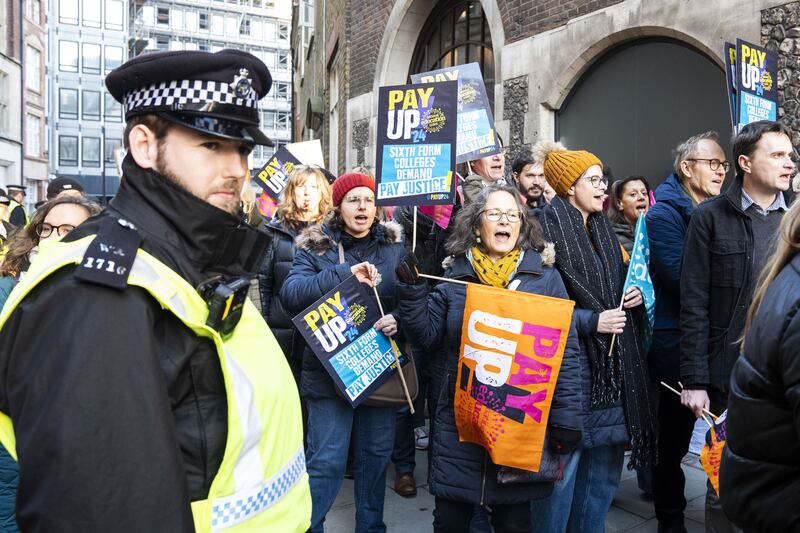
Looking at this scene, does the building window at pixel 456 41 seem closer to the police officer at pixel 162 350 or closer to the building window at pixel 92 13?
the police officer at pixel 162 350

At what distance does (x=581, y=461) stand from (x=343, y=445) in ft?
3.99

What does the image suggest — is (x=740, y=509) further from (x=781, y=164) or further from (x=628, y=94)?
(x=628, y=94)

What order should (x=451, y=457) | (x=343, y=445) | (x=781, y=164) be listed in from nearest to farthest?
(x=451, y=457) → (x=781, y=164) → (x=343, y=445)

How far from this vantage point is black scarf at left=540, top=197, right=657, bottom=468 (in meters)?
3.51

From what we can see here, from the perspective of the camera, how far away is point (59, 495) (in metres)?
1.13

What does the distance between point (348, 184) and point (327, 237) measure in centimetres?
33

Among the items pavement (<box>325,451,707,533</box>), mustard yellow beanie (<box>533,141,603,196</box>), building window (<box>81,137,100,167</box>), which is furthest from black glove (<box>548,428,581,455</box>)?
building window (<box>81,137,100,167</box>)

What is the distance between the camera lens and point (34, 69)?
37.3 m

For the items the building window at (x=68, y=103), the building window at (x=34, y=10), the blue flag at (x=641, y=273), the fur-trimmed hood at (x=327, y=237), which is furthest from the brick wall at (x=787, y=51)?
the building window at (x=68, y=103)

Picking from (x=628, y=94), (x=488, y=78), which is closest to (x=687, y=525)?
(x=628, y=94)

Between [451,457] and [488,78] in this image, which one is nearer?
[451,457]

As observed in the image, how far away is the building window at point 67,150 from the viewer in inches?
2372

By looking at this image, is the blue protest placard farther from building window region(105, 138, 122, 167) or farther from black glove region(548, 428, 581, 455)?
building window region(105, 138, 122, 167)

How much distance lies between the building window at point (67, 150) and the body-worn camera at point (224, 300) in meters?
65.3
